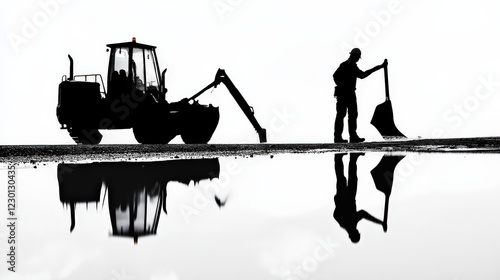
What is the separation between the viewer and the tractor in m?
15.9

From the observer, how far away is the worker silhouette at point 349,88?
15.4m

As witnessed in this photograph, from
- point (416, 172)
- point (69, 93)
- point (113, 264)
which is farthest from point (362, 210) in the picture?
point (69, 93)

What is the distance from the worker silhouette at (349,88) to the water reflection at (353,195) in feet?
26.2

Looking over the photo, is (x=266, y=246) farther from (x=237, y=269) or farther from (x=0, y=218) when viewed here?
(x=0, y=218)

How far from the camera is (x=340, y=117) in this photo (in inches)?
615

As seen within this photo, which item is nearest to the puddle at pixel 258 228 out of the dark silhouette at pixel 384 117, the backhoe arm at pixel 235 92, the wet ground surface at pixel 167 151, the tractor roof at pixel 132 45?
the wet ground surface at pixel 167 151

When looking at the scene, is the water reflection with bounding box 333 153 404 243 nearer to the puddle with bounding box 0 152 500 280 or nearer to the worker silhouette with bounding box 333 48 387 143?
the puddle with bounding box 0 152 500 280

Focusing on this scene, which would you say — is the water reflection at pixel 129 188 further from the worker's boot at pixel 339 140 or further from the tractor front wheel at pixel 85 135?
the tractor front wheel at pixel 85 135

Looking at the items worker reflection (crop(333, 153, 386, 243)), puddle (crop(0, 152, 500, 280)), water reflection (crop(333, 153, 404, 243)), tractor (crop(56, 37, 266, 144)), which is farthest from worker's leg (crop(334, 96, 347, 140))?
worker reflection (crop(333, 153, 386, 243))

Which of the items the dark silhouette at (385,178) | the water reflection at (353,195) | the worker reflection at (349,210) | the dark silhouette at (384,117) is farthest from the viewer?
the dark silhouette at (384,117)

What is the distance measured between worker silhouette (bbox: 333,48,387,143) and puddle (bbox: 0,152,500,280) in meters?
9.64

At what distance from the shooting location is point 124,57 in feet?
53.4

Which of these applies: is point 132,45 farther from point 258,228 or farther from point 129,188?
point 258,228

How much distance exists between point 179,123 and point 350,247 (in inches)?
578
